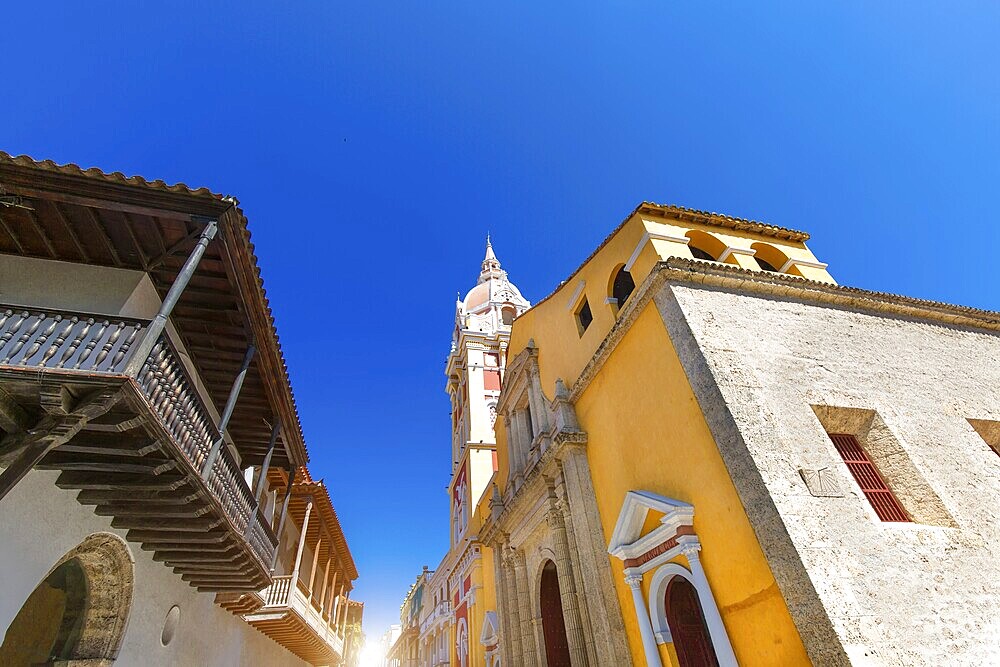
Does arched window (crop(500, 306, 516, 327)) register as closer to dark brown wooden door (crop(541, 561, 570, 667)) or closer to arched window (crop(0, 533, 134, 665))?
dark brown wooden door (crop(541, 561, 570, 667))

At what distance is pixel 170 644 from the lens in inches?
311

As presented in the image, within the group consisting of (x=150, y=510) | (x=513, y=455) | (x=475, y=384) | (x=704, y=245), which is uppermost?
(x=475, y=384)

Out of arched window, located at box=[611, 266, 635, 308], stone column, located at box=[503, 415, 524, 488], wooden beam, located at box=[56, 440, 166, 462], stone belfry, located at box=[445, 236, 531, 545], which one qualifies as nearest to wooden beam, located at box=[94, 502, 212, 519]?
→ wooden beam, located at box=[56, 440, 166, 462]

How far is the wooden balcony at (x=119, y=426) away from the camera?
4.19m

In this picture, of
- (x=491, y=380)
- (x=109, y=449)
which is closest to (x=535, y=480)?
(x=109, y=449)

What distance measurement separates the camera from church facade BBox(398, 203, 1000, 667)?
4516 mm

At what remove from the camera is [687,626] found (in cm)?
642

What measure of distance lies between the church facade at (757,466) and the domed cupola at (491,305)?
13888mm

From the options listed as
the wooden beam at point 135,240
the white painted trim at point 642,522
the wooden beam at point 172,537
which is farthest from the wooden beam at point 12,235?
the white painted trim at point 642,522

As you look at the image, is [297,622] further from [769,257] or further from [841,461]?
[769,257]

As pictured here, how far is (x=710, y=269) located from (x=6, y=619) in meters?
9.01

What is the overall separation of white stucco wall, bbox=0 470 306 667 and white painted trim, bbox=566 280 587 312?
8669 millimetres

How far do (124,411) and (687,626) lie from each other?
6976 mm

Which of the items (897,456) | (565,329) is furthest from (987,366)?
(565,329)
